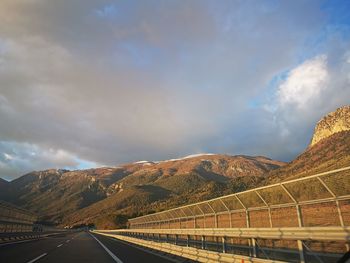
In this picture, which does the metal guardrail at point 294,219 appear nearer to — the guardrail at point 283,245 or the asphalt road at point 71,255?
the guardrail at point 283,245

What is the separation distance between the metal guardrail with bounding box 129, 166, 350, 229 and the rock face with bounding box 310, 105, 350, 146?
117517 millimetres

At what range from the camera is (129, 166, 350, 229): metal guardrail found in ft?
32.7

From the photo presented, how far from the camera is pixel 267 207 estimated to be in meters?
13.4

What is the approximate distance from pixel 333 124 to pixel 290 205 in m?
142

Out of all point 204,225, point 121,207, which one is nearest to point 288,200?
point 204,225

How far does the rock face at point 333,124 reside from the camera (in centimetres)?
13062

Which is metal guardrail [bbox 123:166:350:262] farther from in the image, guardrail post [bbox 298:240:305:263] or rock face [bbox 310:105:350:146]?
rock face [bbox 310:105:350:146]

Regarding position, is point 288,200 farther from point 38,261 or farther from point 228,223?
point 38,261

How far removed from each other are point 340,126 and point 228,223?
130 meters

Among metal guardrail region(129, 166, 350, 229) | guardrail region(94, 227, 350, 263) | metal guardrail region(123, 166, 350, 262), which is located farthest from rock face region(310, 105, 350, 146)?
guardrail region(94, 227, 350, 263)

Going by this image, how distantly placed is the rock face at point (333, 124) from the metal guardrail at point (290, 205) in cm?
11752

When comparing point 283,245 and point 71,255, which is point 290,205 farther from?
point 71,255

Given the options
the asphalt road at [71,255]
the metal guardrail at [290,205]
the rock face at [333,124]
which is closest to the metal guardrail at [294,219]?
the metal guardrail at [290,205]

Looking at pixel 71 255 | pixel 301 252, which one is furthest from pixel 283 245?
pixel 71 255
